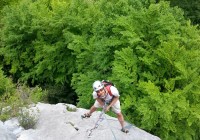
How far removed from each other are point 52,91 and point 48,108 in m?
5.79

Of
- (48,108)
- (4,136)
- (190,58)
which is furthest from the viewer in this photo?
(190,58)

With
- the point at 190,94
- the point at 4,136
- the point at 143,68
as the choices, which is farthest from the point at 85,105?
the point at 4,136

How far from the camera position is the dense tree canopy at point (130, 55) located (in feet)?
40.8

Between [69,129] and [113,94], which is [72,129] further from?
[113,94]

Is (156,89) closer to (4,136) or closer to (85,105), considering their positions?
(85,105)

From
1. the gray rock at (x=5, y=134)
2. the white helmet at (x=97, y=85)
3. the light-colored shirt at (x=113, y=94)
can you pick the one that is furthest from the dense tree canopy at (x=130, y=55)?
the gray rock at (x=5, y=134)

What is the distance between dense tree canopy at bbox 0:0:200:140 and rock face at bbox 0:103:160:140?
1.75 meters

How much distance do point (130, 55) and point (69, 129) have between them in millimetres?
3866

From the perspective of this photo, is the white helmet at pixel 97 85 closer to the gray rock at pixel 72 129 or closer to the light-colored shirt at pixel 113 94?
the light-colored shirt at pixel 113 94

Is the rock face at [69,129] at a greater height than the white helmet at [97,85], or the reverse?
the white helmet at [97,85]

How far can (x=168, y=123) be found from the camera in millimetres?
12367

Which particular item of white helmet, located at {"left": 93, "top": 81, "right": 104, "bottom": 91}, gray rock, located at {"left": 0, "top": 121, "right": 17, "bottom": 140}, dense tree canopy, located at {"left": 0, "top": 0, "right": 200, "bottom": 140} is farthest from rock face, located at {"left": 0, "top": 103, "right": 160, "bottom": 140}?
dense tree canopy, located at {"left": 0, "top": 0, "right": 200, "bottom": 140}

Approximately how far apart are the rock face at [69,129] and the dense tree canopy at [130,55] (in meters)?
1.75

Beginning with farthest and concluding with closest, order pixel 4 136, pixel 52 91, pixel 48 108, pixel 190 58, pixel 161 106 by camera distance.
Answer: pixel 52 91 → pixel 190 58 → pixel 161 106 → pixel 48 108 → pixel 4 136
